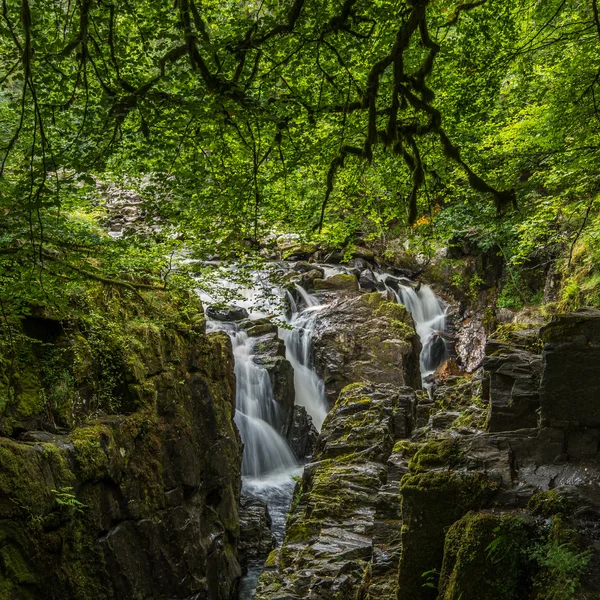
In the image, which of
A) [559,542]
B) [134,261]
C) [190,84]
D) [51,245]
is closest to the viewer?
[559,542]

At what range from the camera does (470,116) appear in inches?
325

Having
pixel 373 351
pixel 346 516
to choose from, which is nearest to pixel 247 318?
pixel 373 351

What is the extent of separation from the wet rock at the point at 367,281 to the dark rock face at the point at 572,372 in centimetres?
1973

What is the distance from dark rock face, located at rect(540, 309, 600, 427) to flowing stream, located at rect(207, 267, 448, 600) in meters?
6.72

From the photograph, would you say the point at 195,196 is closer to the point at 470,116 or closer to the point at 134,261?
the point at 134,261

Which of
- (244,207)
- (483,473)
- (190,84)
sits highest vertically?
(190,84)

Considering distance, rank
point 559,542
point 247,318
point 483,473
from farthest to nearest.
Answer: point 247,318 → point 483,473 → point 559,542

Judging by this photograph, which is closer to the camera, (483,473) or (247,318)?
(483,473)

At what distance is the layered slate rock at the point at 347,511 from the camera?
655 centimetres

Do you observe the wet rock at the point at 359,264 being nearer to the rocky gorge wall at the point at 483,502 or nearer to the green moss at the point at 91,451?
the rocky gorge wall at the point at 483,502

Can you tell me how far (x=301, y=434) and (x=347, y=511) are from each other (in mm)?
9244

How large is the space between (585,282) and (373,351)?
7.85m

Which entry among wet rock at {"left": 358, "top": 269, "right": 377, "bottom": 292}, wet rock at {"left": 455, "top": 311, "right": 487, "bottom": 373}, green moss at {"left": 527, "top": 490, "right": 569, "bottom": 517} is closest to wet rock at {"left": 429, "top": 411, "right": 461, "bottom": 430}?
green moss at {"left": 527, "top": 490, "right": 569, "bottom": 517}

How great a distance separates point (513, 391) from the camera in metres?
6.20
